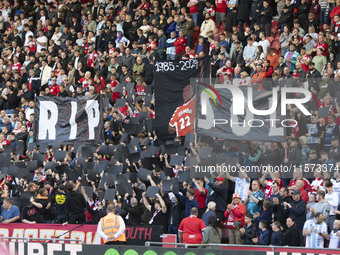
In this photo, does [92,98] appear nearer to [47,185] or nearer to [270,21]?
[47,185]

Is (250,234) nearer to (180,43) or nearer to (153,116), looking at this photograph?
(153,116)

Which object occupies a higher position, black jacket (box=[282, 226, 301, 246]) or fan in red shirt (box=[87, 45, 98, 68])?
fan in red shirt (box=[87, 45, 98, 68])

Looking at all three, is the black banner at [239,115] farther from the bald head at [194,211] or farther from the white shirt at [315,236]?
the white shirt at [315,236]

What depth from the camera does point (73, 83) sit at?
78.8 feet

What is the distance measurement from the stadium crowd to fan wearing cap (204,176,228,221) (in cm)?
2

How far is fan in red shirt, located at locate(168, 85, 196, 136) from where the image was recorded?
57.5ft

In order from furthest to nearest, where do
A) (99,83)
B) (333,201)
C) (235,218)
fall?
(99,83), (235,218), (333,201)

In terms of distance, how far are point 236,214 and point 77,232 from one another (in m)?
3.33

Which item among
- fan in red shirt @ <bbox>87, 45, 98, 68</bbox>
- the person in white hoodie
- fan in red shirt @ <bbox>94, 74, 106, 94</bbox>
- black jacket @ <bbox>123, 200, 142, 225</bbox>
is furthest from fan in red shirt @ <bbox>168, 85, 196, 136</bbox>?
fan in red shirt @ <bbox>87, 45, 98, 68</bbox>

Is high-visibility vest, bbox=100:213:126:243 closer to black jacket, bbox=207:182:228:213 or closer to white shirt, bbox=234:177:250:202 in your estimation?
black jacket, bbox=207:182:228:213

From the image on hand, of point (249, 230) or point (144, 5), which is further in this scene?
point (144, 5)

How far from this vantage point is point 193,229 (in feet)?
46.0

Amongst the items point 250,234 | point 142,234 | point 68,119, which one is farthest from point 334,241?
point 68,119

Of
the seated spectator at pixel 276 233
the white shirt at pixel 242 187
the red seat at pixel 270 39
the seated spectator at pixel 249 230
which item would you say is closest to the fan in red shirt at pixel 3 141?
the red seat at pixel 270 39
